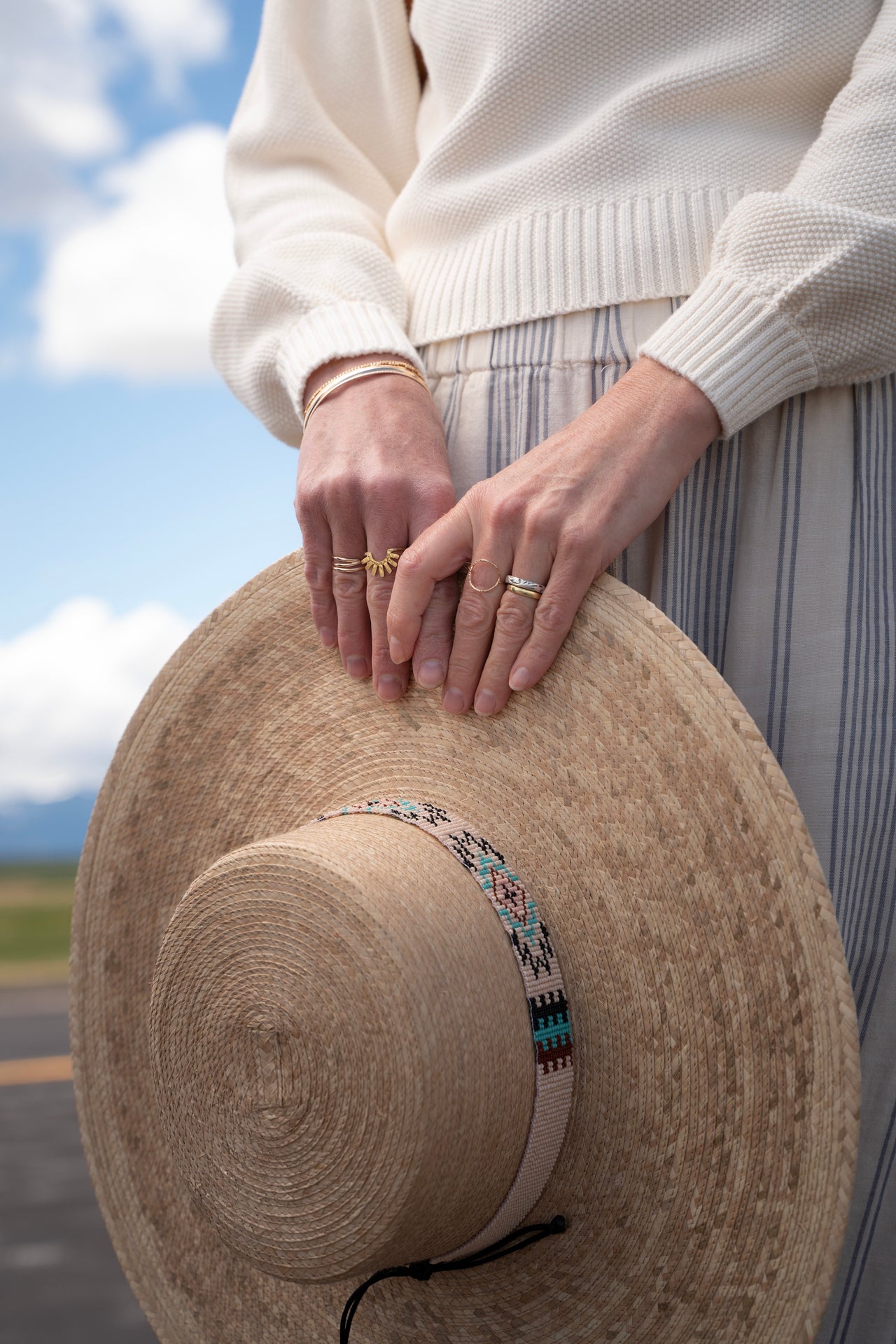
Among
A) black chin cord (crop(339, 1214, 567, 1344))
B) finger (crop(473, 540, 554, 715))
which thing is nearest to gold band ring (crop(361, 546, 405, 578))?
finger (crop(473, 540, 554, 715))

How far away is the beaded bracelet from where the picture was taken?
0.84 meters

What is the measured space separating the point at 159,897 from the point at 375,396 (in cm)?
47

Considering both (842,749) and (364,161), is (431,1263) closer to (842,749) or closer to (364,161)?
(842,749)

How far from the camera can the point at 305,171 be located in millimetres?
1047

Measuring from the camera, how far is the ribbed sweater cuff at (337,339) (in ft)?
2.80

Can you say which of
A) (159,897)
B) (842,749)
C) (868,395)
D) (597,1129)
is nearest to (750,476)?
(868,395)

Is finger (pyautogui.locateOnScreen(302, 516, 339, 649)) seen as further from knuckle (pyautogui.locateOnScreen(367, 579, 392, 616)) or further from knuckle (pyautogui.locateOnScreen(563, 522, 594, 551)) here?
knuckle (pyautogui.locateOnScreen(563, 522, 594, 551))

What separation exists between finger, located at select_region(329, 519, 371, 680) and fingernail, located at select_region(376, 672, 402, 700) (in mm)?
31

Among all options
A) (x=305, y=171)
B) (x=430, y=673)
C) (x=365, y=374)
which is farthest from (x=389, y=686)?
(x=305, y=171)

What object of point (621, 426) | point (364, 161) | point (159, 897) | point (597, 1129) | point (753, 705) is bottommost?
point (597, 1129)

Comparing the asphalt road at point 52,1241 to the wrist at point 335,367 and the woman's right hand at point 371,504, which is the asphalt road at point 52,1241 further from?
the wrist at point 335,367

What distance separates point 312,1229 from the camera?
66 cm

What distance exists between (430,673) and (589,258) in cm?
35

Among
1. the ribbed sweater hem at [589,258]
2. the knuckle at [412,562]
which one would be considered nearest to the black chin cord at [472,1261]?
the knuckle at [412,562]
